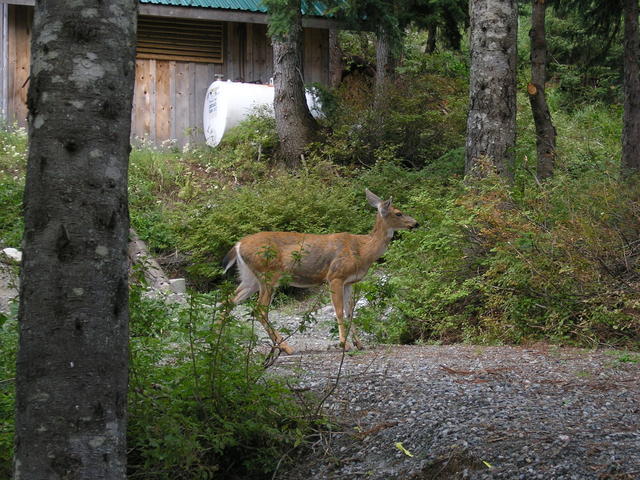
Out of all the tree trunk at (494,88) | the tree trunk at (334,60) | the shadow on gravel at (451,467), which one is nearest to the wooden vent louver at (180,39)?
the tree trunk at (334,60)

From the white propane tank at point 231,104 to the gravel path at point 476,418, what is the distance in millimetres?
12410

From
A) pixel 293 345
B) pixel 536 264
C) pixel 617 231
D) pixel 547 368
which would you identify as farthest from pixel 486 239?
pixel 547 368

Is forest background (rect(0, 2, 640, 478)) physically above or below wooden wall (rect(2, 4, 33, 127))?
below

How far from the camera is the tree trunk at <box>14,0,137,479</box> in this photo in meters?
3.33

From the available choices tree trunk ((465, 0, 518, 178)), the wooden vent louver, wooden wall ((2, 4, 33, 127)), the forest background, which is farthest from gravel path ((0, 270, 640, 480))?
the wooden vent louver

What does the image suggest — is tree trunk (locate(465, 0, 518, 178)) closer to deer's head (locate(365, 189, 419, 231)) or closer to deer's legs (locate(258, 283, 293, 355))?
deer's head (locate(365, 189, 419, 231))

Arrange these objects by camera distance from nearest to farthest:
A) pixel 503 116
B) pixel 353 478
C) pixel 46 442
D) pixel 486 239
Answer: pixel 46 442 → pixel 353 478 → pixel 486 239 → pixel 503 116

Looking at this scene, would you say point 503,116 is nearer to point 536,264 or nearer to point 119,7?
point 536,264

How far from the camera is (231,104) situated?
19.2 metres

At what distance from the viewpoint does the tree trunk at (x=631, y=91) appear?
14.0 metres

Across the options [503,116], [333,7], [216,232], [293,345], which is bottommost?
[293,345]

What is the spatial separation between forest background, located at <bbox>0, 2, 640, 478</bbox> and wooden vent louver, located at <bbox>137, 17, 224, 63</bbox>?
7.94 ft

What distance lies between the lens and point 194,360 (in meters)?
5.00

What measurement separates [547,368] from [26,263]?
4551mm
